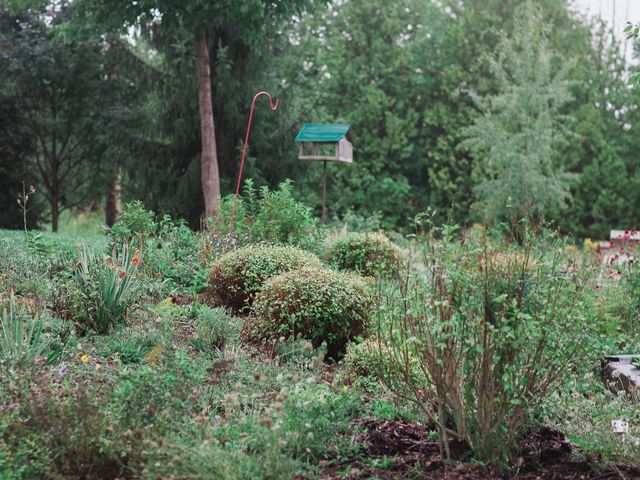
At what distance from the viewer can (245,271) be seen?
6.61 meters

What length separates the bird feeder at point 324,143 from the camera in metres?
10.7

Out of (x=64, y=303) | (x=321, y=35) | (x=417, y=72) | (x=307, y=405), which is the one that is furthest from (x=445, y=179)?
(x=307, y=405)

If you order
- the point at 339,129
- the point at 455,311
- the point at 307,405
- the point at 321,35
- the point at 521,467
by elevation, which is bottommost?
the point at 521,467

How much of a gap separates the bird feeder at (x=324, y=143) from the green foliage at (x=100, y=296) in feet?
17.0

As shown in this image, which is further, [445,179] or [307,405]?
[445,179]

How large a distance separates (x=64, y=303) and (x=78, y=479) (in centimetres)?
294

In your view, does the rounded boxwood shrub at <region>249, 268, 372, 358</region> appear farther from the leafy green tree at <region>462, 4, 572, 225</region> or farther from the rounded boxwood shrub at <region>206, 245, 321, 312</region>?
the leafy green tree at <region>462, 4, 572, 225</region>

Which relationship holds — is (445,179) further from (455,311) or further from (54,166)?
(455,311)

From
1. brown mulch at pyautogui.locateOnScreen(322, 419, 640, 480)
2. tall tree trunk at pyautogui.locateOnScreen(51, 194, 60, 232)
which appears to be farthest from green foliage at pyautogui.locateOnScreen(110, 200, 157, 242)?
tall tree trunk at pyautogui.locateOnScreen(51, 194, 60, 232)

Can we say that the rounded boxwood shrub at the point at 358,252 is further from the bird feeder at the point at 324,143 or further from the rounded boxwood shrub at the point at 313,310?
the rounded boxwood shrub at the point at 313,310

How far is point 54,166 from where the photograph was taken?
1691 cm

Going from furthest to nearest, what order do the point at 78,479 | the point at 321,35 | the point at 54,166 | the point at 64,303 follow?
the point at 321,35, the point at 54,166, the point at 64,303, the point at 78,479

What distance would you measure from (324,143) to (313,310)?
598cm

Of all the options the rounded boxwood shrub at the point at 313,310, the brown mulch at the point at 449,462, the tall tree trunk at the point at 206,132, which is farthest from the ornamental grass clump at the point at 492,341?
the tall tree trunk at the point at 206,132
